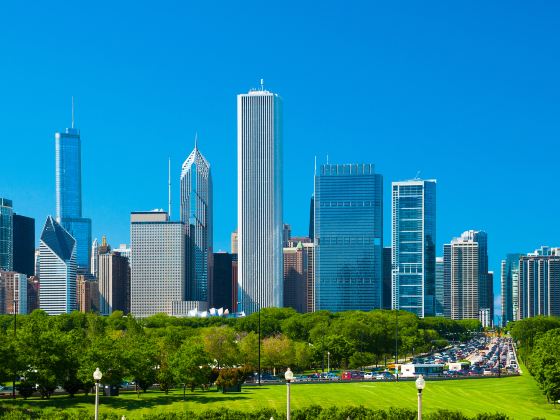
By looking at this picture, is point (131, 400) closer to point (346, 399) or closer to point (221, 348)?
point (346, 399)

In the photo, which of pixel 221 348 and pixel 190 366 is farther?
pixel 221 348

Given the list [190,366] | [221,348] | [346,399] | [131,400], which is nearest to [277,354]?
[221,348]

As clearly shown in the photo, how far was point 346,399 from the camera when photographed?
9406 centimetres

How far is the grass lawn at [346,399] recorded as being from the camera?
8700 cm

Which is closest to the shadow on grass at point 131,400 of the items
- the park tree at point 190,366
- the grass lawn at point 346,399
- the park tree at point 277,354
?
the grass lawn at point 346,399

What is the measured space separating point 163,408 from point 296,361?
50.3 meters

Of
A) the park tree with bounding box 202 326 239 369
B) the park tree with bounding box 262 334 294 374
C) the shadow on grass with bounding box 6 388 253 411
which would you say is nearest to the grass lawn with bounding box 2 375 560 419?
the shadow on grass with bounding box 6 388 253 411

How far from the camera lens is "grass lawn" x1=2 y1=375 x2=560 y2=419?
87000 millimetres

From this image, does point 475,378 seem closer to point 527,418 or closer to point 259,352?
point 259,352

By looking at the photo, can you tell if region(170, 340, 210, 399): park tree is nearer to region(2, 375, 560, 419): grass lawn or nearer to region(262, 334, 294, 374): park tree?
region(2, 375, 560, 419): grass lawn

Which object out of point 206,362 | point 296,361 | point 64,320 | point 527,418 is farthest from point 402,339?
point 527,418

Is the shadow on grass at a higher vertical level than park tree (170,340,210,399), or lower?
lower

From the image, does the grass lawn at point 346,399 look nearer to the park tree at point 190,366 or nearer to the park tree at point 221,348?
the park tree at point 190,366

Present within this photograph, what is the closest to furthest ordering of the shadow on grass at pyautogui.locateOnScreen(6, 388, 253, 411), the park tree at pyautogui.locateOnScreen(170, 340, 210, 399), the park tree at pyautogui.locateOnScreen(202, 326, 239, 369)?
the shadow on grass at pyautogui.locateOnScreen(6, 388, 253, 411) → the park tree at pyautogui.locateOnScreen(170, 340, 210, 399) → the park tree at pyautogui.locateOnScreen(202, 326, 239, 369)
